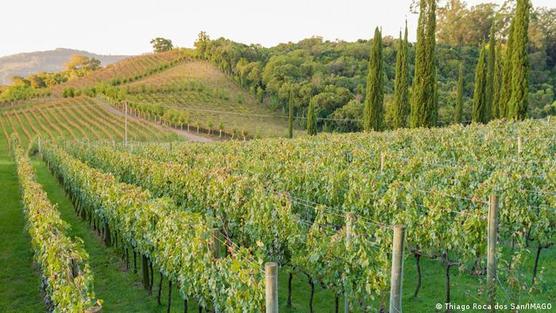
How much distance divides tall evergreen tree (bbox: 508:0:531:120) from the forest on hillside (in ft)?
47.2

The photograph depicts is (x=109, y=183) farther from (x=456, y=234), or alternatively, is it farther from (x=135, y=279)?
(x=456, y=234)

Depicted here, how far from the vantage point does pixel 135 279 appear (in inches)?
396

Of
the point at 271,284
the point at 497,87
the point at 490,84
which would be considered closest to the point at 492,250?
the point at 271,284

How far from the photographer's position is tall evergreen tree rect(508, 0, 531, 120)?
2594cm

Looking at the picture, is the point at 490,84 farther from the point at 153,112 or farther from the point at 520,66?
the point at 153,112

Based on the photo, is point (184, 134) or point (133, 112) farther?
point (133, 112)

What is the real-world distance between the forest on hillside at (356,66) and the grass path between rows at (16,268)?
31.3m

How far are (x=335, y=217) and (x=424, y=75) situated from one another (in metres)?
23.5

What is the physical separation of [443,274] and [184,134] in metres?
48.3

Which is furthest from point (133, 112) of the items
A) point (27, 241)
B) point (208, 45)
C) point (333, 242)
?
point (333, 242)

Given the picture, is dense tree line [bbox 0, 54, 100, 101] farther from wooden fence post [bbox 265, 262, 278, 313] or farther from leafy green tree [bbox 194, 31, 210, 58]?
wooden fence post [bbox 265, 262, 278, 313]

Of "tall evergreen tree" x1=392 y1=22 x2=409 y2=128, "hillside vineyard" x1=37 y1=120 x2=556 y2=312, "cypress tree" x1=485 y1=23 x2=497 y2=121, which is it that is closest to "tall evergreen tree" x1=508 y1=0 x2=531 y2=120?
"tall evergreen tree" x1=392 y1=22 x2=409 y2=128

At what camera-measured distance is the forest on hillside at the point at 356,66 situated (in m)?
53.8

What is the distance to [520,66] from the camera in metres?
26.4
